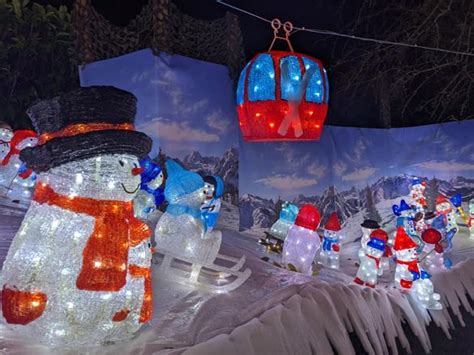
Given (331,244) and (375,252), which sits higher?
(375,252)

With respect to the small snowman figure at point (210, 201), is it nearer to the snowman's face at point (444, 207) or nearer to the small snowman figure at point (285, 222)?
the small snowman figure at point (285, 222)

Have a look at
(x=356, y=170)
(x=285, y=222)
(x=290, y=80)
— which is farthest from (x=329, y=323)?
(x=356, y=170)

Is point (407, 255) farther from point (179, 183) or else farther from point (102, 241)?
point (102, 241)

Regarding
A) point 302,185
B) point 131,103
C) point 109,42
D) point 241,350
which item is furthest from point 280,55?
point 302,185

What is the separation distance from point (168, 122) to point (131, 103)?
142 inches

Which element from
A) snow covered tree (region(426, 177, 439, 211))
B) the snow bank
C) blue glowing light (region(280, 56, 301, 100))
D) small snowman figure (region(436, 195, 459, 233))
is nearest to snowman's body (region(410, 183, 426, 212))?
small snowman figure (region(436, 195, 459, 233))

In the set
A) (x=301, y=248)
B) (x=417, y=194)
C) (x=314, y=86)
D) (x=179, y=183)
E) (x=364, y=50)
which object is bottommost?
(x=301, y=248)

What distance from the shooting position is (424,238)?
5.17 m

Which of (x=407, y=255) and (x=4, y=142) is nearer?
(x=407, y=255)

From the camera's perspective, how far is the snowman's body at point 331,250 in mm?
6180

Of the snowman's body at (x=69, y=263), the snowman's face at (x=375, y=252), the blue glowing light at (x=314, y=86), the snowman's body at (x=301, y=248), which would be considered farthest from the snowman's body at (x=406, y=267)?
the snowman's body at (x=69, y=263)

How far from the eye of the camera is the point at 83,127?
2521mm

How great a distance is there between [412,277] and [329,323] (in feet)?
6.35

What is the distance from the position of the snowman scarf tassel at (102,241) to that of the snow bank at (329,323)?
0.63 m
